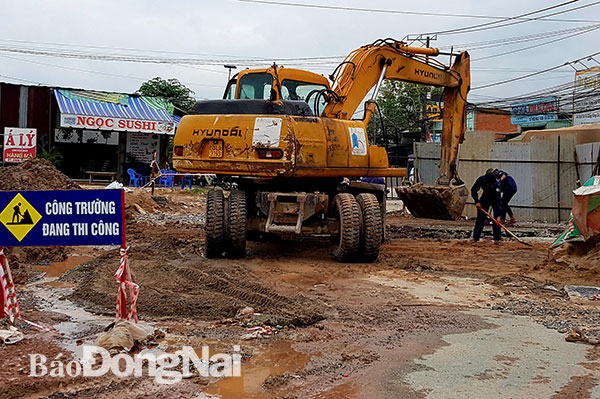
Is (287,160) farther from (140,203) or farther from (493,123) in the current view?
(493,123)

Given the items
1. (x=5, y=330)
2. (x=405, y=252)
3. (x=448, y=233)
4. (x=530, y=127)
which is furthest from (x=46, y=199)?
(x=530, y=127)

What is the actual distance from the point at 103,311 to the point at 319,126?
4.85 meters

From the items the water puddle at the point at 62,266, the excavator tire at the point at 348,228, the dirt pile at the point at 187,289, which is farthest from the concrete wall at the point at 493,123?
the water puddle at the point at 62,266

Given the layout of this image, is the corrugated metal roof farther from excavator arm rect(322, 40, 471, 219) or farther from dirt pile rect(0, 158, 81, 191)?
excavator arm rect(322, 40, 471, 219)

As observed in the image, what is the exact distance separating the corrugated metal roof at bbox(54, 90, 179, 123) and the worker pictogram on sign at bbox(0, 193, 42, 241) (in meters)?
22.5

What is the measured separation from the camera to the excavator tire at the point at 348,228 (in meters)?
10.4

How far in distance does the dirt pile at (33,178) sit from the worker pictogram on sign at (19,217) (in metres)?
6.58

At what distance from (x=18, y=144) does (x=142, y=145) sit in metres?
8.11

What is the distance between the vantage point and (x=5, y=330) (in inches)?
233

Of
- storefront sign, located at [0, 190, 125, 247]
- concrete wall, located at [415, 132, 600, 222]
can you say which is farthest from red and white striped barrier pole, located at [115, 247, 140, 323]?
concrete wall, located at [415, 132, 600, 222]

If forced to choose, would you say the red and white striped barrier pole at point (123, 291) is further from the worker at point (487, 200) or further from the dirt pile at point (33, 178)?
the worker at point (487, 200)

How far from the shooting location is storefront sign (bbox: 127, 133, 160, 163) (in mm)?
31172

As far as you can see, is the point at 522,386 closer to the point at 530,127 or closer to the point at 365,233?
the point at 365,233

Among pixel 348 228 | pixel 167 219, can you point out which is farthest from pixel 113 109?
pixel 348 228
